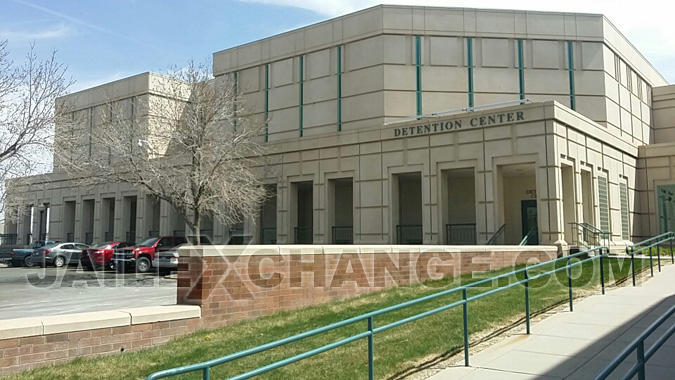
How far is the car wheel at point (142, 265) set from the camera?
2366cm

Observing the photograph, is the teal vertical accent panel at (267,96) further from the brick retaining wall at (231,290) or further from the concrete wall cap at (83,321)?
the concrete wall cap at (83,321)

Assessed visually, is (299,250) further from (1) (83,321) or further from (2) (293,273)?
(1) (83,321)

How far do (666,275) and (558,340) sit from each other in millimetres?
8087

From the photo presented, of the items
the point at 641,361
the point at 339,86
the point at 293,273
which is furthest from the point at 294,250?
the point at 339,86

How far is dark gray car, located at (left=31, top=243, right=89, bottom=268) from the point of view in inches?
1161

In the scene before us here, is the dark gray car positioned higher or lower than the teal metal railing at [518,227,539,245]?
lower

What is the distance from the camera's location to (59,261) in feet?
96.3

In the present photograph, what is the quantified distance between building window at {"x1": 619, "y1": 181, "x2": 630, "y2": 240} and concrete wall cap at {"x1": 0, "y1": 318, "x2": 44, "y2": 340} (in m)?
26.8

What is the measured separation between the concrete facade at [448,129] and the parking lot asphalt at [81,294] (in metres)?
5.82

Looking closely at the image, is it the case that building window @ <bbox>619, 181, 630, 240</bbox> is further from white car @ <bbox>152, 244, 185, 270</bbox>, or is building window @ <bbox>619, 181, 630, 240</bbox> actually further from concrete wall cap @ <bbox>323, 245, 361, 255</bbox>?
white car @ <bbox>152, 244, 185, 270</bbox>

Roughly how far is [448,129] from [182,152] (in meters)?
10.9

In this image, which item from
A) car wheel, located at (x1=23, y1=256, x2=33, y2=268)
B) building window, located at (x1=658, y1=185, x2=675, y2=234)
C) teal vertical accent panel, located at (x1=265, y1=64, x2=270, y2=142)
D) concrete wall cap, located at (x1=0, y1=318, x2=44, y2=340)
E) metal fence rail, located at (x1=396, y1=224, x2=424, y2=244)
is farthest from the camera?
teal vertical accent panel, located at (x1=265, y1=64, x2=270, y2=142)

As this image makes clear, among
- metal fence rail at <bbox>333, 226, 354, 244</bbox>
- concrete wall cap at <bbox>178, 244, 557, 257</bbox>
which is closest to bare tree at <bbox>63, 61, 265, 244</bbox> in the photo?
metal fence rail at <bbox>333, 226, 354, 244</bbox>

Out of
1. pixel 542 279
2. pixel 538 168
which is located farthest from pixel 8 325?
pixel 538 168
